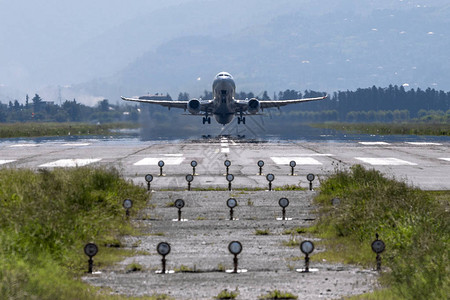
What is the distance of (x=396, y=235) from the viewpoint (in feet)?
50.0

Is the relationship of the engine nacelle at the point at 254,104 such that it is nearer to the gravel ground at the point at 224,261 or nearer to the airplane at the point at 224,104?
the airplane at the point at 224,104

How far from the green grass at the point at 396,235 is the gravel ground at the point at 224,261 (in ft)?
1.89

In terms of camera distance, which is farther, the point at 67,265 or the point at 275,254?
the point at 275,254

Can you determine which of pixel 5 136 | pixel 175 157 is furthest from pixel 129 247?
pixel 5 136

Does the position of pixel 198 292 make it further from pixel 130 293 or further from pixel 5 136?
pixel 5 136

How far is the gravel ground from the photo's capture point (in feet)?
41.3

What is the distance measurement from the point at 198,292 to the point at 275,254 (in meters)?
4.10

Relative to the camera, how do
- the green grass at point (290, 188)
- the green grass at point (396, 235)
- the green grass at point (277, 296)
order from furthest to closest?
the green grass at point (290, 188) → the green grass at point (277, 296) → the green grass at point (396, 235)

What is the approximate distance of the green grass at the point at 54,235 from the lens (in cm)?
1073

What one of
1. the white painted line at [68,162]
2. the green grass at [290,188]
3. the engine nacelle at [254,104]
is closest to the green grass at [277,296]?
the green grass at [290,188]

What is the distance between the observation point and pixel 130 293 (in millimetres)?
12234

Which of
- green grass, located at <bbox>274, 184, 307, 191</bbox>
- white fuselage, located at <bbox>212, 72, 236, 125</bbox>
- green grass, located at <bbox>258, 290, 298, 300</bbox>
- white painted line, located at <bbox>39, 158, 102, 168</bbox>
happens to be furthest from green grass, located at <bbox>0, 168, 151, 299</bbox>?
white fuselage, located at <bbox>212, 72, 236, 125</bbox>

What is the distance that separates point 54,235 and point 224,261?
341 cm

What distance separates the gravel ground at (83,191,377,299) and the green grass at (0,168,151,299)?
556mm
